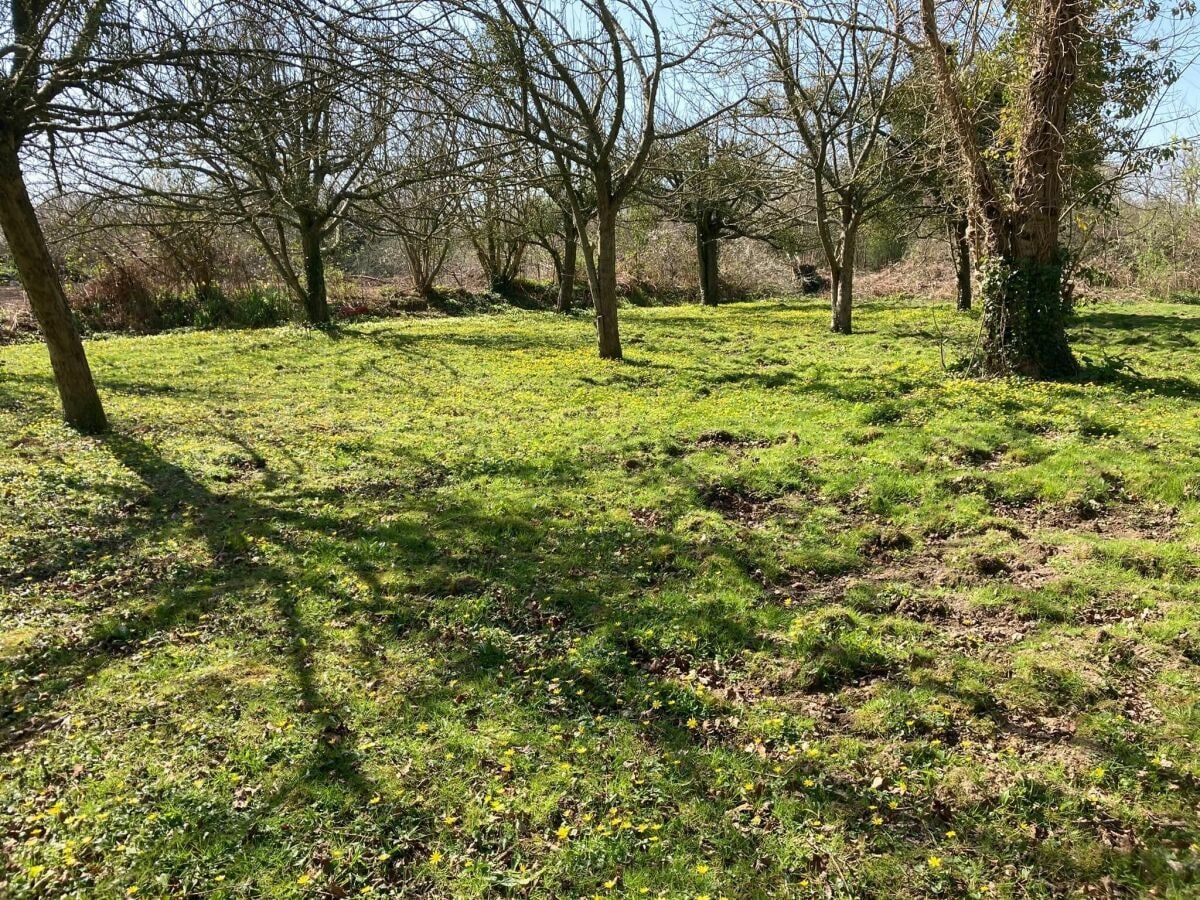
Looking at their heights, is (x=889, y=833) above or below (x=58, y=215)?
below

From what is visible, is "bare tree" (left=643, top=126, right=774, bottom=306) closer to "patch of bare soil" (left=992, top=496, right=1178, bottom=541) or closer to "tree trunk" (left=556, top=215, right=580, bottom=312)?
"tree trunk" (left=556, top=215, right=580, bottom=312)

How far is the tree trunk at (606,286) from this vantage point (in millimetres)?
13664

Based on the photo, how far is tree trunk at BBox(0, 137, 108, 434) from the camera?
791cm

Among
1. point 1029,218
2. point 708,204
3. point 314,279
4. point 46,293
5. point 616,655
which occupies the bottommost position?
point 616,655

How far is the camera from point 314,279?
19.6 meters

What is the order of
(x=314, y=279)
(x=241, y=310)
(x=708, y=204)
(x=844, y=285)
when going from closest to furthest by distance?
(x=844, y=285), (x=314, y=279), (x=241, y=310), (x=708, y=204)

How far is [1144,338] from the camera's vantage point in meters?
14.7

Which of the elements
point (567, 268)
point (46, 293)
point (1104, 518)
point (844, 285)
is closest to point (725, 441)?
point (1104, 518)

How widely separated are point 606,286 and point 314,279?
10041 millimetres

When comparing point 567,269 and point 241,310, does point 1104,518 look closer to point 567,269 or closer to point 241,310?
point 241,310

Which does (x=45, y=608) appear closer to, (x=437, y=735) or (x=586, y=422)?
(x=437, y=735)

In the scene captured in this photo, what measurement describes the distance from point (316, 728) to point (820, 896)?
2.84 metres

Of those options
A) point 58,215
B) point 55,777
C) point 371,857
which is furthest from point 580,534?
point 58,215

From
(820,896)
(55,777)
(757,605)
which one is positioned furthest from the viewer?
(757,605)
